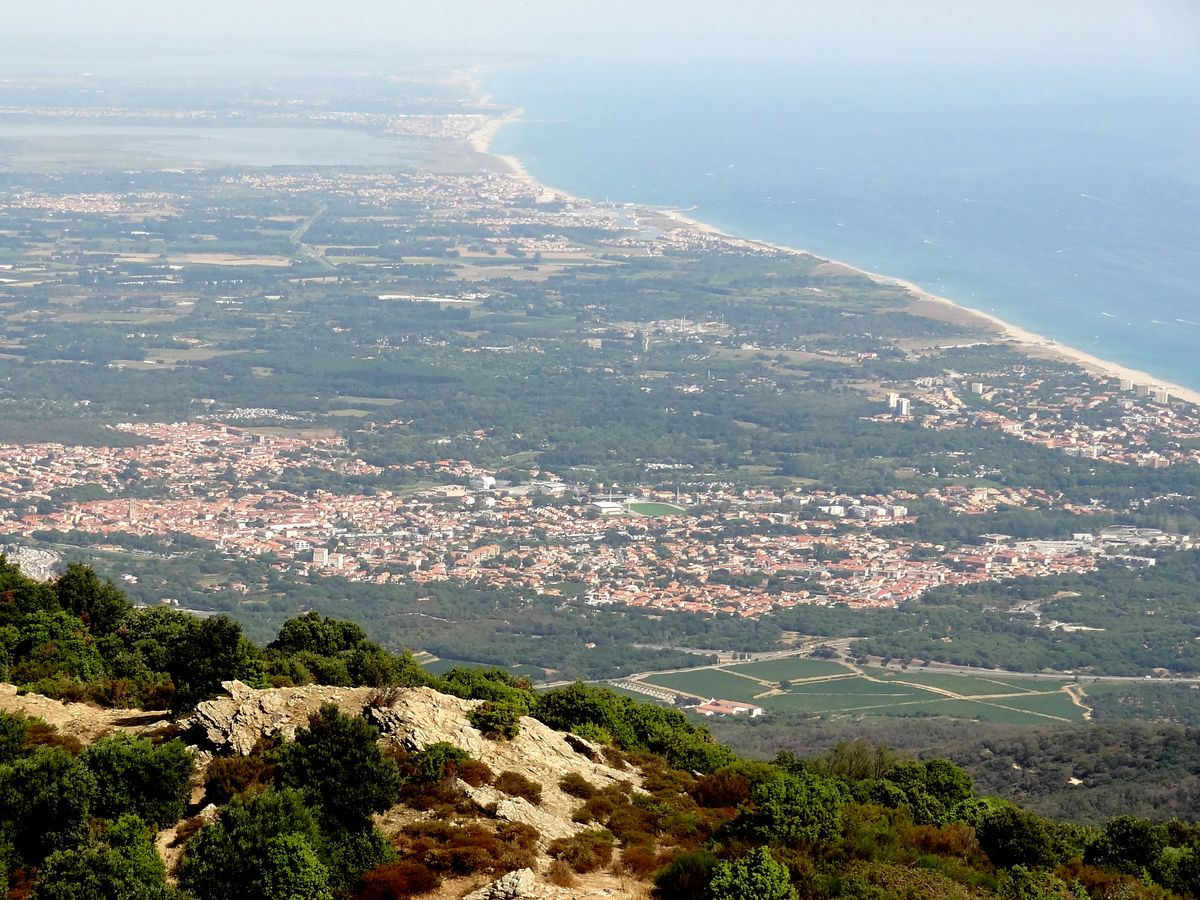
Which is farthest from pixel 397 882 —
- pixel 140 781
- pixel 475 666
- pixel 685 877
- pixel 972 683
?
pixel 972 683

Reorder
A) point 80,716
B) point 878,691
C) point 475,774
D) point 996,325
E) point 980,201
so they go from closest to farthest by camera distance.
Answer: point 475,774 → point 80,716 → point 878,691 → point 996,325 → point 980,201

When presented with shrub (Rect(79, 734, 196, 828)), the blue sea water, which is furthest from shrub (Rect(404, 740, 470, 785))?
the blue sea water

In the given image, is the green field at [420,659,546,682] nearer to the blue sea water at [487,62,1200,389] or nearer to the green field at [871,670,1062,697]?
the green field at [871,670,1062,697]

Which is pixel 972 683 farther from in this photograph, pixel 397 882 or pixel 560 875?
pixel 397 882

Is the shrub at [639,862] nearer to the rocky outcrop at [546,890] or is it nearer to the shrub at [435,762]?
the rocky outcrop at [546,890]

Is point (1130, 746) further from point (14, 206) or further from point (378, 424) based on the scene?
point (14, 206)

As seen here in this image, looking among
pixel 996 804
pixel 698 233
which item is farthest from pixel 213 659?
pixel 698 233
